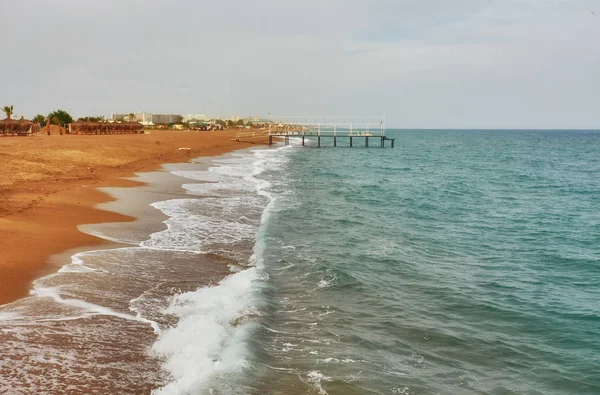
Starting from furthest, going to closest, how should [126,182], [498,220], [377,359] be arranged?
[126,182]
[498,220]
[377,359]

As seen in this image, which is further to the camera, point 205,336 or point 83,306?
point 83,306

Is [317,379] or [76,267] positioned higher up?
[76,267]

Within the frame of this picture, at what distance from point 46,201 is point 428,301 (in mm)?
12621

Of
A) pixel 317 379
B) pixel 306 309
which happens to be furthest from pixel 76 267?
pixel 317 379

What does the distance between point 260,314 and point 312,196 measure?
54.2 ft

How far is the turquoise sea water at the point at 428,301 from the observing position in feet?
23.1

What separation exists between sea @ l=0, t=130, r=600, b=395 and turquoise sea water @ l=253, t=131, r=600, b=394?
0.04 meters

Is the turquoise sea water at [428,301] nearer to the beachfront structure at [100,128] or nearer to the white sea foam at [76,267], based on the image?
the white sea foam at [76,267]

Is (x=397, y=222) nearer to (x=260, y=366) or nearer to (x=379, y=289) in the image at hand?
(x=379, y=289)

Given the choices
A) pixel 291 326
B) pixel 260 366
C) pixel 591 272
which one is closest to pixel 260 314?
pixel 291 326

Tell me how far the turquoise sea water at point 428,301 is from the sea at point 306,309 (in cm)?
4

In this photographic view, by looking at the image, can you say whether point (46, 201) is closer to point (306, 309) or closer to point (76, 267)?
point (76, 267)

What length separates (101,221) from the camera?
14.7 m

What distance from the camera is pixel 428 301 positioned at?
10.1 metres
